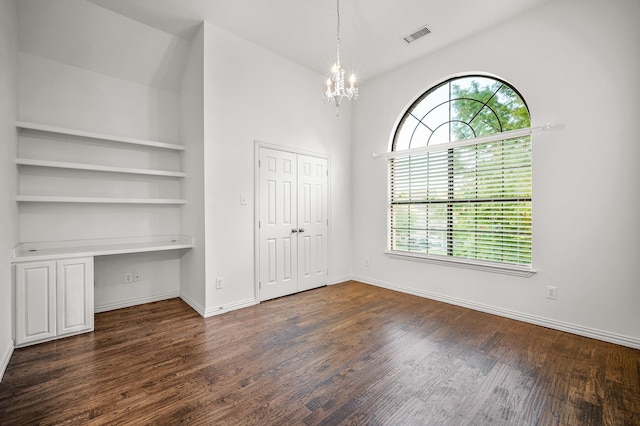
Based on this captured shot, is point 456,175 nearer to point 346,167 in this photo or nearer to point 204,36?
point 346,167

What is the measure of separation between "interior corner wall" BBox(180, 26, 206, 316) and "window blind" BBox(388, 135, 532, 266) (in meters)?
2.70

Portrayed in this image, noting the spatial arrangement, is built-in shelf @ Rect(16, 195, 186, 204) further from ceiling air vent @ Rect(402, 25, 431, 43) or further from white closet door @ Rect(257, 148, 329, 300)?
ceiling air vent @ Rect(402, 25, 431, 43)

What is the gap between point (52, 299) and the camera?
2.68m

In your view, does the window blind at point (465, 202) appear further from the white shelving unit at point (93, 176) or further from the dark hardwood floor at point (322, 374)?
the white shelving unit at point (93, 176)

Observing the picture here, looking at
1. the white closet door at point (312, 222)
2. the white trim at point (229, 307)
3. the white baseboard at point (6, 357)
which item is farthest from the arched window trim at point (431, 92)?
the white baseboard at point (6, 357)

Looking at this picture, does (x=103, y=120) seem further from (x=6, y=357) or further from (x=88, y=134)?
(x=6, y=357)

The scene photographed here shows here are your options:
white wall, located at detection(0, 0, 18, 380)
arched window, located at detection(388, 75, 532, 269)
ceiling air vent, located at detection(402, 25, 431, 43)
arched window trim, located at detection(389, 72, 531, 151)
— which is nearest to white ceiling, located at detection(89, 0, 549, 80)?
ceiling air vent, located at detection(402, 25, 431, 43)

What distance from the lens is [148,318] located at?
3.25m

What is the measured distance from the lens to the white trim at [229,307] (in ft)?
10.9

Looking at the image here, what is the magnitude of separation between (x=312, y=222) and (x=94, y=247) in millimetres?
2684

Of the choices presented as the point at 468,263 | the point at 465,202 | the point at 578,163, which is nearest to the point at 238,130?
the point at 465,202

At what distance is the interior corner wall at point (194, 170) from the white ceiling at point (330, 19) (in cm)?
36

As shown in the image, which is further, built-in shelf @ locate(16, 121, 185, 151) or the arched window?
the arched window

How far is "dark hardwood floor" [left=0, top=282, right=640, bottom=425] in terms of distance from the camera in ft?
5.67
